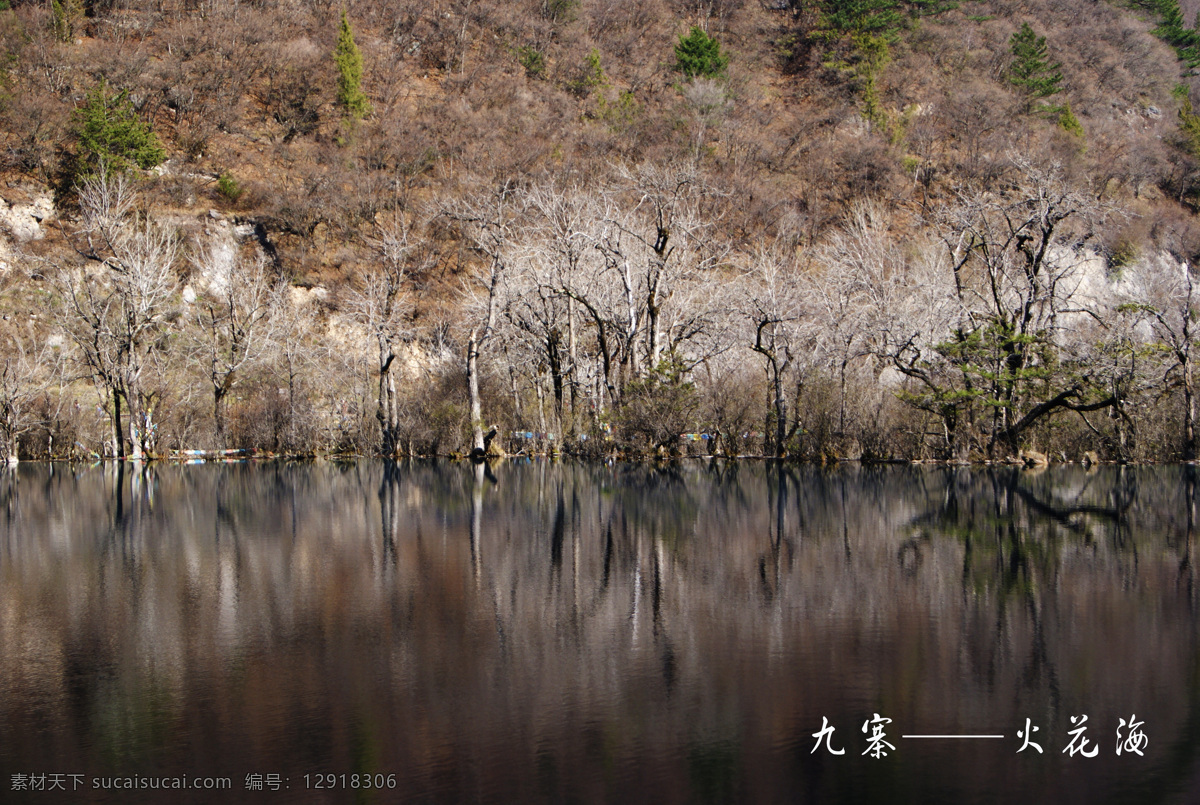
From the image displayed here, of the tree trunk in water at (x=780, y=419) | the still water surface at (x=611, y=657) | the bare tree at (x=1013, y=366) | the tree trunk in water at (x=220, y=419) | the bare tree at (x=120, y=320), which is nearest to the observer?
the still water surface at (x=611, y=657)

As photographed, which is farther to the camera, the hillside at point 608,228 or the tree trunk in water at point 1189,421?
the hillside at point 608,228

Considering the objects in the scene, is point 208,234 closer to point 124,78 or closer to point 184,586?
point 124,78

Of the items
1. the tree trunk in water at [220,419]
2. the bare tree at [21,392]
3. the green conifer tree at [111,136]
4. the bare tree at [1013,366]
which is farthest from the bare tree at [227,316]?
the bare tree at [1013,366]

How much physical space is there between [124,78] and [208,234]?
18.6 metres

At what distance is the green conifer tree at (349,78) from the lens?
73062mm

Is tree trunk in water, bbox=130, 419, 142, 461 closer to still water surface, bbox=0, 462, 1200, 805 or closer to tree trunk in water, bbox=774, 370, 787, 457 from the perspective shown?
still water surface, bbox=0, 462, 1200, 805

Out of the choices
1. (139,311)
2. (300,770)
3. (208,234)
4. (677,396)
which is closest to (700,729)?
(300,770)

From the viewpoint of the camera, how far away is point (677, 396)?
3278cm

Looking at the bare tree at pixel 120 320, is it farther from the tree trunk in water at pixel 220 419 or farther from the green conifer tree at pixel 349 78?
the green conifer tree at pixel 349 78

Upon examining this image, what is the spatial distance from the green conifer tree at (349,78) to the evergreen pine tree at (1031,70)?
53.9 meters

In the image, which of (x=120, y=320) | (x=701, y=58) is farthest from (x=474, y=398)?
(x=701, y=58)

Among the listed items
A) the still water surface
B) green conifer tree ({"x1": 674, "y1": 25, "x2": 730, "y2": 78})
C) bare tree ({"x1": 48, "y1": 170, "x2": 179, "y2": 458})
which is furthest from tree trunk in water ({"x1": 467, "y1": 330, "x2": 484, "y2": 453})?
green conifer tree ({"x1": 674, "y1": 25, "x2": 730, "y2": 78})

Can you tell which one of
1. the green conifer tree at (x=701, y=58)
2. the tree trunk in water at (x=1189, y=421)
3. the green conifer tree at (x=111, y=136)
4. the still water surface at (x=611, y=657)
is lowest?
the still water surface at (x=611, y=657)

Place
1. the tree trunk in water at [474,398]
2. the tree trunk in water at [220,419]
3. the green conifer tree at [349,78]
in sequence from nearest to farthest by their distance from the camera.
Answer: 1. the tree trunk in water at [474,398]
2. the tree trunk in water at [220,419]
3. the green conifer tree at [349,78]
